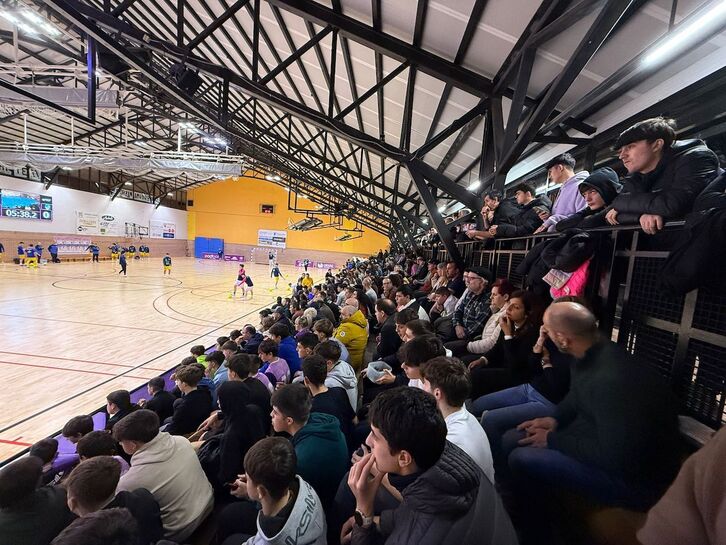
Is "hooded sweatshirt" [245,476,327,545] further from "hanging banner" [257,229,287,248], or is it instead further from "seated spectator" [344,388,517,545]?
"hanging banner" [257,229,287,248]

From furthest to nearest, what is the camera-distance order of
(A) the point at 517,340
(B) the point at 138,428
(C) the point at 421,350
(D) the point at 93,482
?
(A) the point at 517,340
(C) the point at 421,350
(B) the point at 138,428
(D) the point at 93,482

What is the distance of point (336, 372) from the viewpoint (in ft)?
9.71

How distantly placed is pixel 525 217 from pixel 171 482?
363 centimetres

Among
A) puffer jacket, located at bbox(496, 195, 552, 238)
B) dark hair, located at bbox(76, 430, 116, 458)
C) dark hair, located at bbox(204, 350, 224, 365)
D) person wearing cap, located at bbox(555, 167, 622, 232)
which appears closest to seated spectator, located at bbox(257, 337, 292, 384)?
dark hair, located at bbox(204, 350, 224, 365)

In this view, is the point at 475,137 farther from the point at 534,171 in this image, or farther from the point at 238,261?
the point at 238,261

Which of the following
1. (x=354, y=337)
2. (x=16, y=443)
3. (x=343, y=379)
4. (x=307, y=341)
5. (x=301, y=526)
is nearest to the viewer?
(x=301, y=526)

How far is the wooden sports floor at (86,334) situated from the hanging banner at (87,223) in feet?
22.6

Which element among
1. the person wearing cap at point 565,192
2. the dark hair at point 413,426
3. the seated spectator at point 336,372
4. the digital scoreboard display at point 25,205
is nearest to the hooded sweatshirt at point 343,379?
the seated spectator at point 336,372

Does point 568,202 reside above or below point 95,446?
above

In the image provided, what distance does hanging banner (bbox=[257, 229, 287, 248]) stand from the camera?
3353 centimetres

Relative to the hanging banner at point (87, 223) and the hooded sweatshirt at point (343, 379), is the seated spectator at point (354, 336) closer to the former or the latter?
the hooded sweatshirt at point (343, 379)

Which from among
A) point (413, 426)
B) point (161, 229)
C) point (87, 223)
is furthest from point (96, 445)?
point (161, 229)

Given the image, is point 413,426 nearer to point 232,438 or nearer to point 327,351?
point 232,438

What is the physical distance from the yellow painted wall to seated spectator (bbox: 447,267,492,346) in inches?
1144
